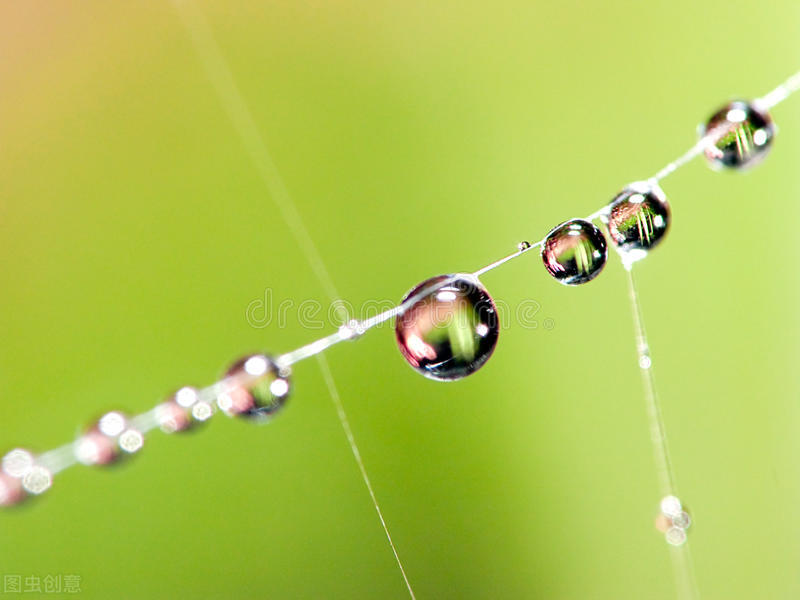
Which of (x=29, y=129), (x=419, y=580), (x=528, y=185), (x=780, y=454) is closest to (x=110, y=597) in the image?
(x=419, y=580)

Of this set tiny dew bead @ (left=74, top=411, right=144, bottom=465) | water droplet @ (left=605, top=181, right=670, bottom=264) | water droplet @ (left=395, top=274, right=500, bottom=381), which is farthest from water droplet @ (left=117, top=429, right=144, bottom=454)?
water droplet @ (left=605, top=181, right=670, bottom=264)

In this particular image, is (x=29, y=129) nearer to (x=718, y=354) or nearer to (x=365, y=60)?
(x=365, y=60)

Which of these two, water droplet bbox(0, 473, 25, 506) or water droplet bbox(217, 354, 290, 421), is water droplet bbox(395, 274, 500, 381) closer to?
water droplet bbox(217, 354, 290, 421)

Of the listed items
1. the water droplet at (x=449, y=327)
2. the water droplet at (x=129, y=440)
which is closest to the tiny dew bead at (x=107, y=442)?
the water droplet at (x=129, y=440)

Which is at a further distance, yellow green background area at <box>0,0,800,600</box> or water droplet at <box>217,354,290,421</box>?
yellow green background area at <box>0,0,800,600</box>

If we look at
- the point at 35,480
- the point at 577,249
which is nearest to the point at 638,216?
the point at 577,249

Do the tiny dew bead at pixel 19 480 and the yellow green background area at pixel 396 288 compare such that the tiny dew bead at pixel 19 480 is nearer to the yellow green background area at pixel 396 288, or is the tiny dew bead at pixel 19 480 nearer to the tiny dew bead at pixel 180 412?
the tiny dew bead at pixel 180 412
